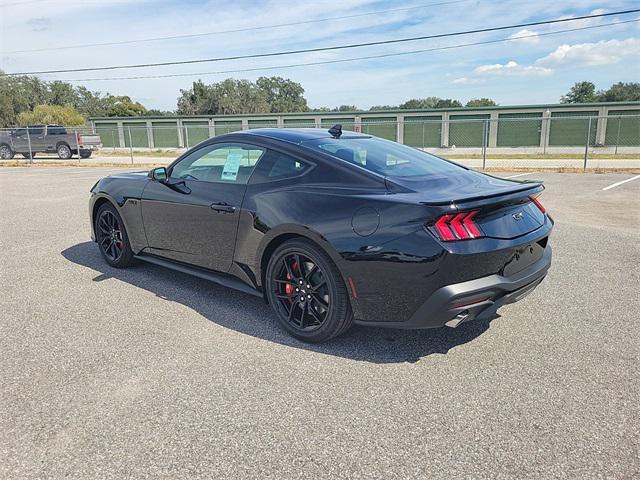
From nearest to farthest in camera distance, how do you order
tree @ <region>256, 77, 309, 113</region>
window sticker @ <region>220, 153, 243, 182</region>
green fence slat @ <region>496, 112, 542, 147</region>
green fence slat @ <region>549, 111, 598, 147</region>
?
window sticker @ <region>220, 153, 243, 182</region> < green fence slat @ <region>549, 111, 598, 147</region> < green fence slat @ <region>496, 112, 542, 147</region> < tree @ <region>256, 77, 309, 113</region>

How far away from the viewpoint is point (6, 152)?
26.7 m

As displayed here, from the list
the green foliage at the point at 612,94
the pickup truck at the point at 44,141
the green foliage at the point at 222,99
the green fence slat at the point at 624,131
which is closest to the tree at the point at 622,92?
the green foliage at the point at 612,94

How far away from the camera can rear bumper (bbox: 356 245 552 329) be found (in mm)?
2939

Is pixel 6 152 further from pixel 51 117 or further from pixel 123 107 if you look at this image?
pixel 123 107

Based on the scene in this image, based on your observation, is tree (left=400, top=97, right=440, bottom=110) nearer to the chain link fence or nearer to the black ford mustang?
the chain link fence

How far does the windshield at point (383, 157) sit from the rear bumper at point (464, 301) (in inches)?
38.5

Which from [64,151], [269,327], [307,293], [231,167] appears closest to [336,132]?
[231,167]

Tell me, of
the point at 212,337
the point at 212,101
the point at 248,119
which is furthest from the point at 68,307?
the point at 212,101

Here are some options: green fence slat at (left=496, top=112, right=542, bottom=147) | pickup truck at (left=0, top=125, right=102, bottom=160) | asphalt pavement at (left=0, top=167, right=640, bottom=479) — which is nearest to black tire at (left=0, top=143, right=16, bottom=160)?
pickup truck at (left=0, top=125, right=102, bottom=160)

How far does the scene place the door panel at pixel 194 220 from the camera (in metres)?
3.99

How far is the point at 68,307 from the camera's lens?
4320mm

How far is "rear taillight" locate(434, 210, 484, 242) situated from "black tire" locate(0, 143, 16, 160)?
97.4 ft

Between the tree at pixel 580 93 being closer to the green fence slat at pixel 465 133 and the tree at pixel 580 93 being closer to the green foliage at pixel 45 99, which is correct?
the green fence slat at pixel 465 133

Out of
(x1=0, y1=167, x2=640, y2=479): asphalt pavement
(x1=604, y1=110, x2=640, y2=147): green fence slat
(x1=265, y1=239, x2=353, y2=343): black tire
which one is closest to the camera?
(x1=0, y1=167, x2=640, y2=479): asphalt pavement
